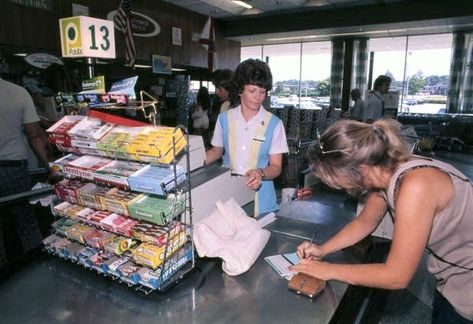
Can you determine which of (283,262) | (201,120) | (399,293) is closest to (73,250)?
(283,262)

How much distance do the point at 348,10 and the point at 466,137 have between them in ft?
16.6

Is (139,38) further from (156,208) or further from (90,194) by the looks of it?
(156,208)

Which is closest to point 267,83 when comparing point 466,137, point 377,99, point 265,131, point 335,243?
point 265,131

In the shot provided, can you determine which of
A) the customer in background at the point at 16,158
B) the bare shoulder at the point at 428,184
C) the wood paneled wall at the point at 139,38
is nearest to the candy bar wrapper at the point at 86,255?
the bare shoulder at the point at 428,184

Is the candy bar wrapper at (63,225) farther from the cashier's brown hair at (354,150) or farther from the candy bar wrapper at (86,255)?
the cashier's brown hair at (354,150)

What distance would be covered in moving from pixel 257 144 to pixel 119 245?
41.1 inches

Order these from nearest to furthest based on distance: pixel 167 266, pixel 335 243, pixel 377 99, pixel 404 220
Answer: pixel 404 220 < pixel 167 266 < pixel 335 243 < pixel 377 99

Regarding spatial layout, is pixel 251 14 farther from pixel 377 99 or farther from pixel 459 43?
pixel 459 43

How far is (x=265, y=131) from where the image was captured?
6.31ft

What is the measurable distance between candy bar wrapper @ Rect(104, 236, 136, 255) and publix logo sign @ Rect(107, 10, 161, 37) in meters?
7.09

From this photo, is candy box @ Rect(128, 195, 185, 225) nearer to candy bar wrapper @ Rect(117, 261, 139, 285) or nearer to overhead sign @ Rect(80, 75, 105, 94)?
candy bar wrapper @ Rect(117, 261, 139, 285)

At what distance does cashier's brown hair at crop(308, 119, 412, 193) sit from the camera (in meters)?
1.01

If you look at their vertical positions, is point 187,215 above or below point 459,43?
below

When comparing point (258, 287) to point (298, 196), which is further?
point (298, 196)
